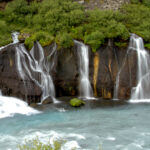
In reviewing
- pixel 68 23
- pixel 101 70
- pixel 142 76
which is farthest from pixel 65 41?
pixel 142 76

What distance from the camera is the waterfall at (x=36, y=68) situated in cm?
1767

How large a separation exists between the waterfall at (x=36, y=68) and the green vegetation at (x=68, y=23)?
68cm

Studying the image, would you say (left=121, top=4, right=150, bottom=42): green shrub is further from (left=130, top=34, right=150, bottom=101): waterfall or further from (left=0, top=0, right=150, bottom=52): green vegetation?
(left=130, top=34, right=150, bottom=101): waterfall

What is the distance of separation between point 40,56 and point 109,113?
22.1ft

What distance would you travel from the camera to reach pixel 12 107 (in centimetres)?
1653

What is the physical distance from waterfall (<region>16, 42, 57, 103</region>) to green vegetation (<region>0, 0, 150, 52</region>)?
2.22 feet

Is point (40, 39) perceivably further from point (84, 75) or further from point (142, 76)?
point (142, 76)

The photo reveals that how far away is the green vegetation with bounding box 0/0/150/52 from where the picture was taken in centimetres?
1870

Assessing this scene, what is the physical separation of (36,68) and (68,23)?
201 inches

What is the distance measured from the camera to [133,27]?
68.5ft

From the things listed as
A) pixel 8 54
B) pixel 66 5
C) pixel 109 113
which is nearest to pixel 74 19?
pixel 66 5

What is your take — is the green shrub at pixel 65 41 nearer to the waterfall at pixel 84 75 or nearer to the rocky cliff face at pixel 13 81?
the waterfall at pixel 84 75

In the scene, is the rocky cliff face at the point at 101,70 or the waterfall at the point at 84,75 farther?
the waterfall at the point at 84,75

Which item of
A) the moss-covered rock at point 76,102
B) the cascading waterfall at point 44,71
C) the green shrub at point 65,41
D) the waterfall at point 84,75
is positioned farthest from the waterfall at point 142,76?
the cascading waterfall at point 44,71
